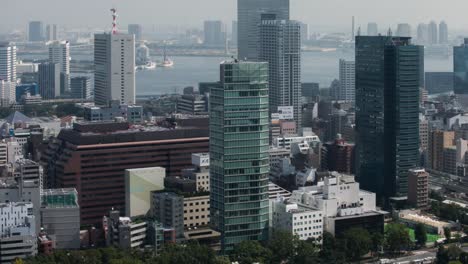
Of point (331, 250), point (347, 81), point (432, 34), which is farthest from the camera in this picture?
point (432, 34)

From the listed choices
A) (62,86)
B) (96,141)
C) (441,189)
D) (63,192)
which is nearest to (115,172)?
(96,141)

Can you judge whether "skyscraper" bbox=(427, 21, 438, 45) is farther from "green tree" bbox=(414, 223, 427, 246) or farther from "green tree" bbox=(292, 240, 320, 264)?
"green tree" bbox=(292, 240, 320, 264)

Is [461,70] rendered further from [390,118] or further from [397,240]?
[397,240]

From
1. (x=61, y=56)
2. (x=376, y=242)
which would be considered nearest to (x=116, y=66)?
(x=61, y=56)

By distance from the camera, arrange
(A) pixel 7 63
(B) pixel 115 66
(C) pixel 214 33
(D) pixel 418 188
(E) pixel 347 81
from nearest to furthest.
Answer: (D) pixel 418 188 < (B) pixel 115 66 < (E) pixel 347 81 < (A) pixel 7 63 < (C) pixel 214 33

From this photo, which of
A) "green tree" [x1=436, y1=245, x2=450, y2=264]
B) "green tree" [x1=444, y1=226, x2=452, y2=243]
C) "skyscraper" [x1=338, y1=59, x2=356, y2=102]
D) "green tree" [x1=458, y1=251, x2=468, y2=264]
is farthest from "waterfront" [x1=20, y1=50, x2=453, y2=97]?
"green tree" [x1=458, y1=251, x2=468, y2=264]

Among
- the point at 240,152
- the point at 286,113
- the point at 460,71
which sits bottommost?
the point at 240,152

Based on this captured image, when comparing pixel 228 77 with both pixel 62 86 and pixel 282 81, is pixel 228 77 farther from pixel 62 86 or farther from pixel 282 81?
pixel 62 86
